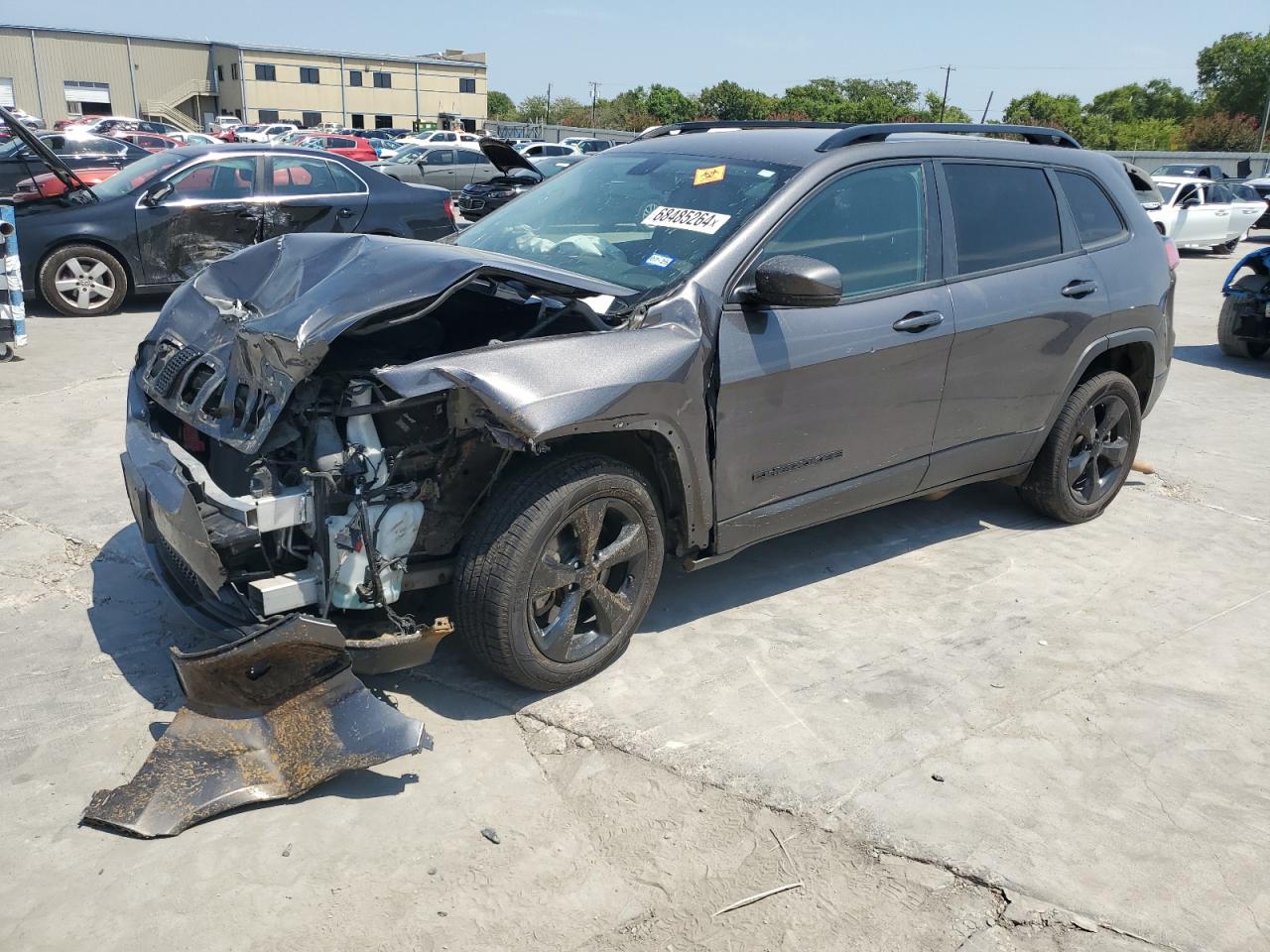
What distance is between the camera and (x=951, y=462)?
462cm

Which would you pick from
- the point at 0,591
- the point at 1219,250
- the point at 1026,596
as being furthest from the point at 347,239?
the point at 1219,250

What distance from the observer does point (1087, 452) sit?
210 inches

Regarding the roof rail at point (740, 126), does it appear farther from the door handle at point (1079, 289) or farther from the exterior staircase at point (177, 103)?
the exterior staircase at point (177, 103)

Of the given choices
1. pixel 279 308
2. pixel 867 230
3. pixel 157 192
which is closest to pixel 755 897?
pixel 279 308

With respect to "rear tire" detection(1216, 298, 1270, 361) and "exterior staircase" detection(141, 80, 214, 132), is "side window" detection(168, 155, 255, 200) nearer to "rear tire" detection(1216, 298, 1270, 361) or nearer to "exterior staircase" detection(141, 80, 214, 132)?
"rear tire" detection(1216, 298, 1270, 361)

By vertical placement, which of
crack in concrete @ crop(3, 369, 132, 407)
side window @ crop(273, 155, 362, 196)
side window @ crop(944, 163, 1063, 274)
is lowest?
crack in concrete @ crop(3, 369, 132, 407)

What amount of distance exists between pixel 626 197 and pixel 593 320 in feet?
3.38

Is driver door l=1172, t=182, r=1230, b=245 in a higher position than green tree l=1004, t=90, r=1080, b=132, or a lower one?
lower

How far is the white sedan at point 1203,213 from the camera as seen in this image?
19.2 meters

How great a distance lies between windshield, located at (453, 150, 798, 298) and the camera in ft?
12.7

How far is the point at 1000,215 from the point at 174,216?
7.64 meters

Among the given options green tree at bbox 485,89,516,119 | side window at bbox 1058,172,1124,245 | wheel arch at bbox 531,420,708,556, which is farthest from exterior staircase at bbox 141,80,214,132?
wheel arch at bbox 531,420,708,556

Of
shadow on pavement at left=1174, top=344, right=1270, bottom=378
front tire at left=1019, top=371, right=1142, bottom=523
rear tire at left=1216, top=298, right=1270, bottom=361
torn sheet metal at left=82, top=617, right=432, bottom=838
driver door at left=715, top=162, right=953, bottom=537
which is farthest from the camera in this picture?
rear tire at left=1216, top=298, right=1270, bottom=361

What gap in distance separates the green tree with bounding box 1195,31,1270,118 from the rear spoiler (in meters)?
76.6
